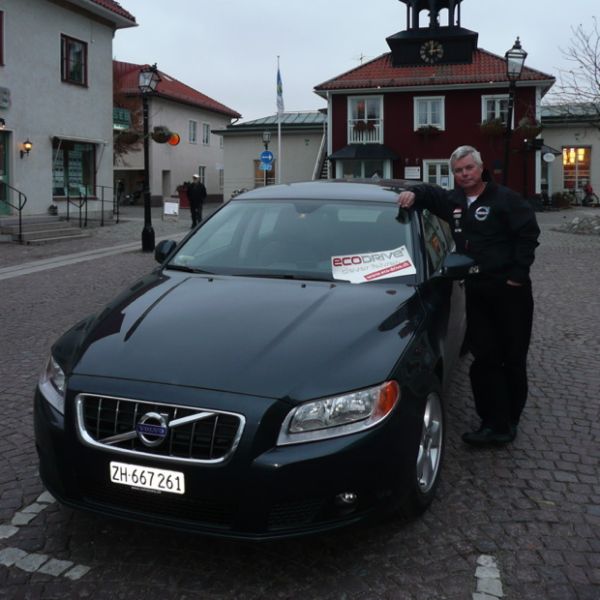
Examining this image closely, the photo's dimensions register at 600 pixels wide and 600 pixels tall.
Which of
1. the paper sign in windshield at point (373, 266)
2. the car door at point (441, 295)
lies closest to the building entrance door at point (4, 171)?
the car door at point (441, 295)

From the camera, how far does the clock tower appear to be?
129 feet

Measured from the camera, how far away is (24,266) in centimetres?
1444

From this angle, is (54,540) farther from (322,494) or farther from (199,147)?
(199,147)

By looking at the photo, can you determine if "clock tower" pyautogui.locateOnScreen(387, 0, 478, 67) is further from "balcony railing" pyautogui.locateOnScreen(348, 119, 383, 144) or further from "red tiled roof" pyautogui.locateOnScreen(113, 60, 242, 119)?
"red tiled roof" pyautogui.locateOnScreen(113, 60, 242, 119)

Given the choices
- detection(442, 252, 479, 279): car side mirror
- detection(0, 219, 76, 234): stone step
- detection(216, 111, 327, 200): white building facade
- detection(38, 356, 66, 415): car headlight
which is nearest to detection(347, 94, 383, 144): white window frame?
detection(216, 111, 327, 200): white building facade

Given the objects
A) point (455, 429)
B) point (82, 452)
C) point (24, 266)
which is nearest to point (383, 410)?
point (82, 452)

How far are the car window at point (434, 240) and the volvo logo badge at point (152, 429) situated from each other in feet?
6.69

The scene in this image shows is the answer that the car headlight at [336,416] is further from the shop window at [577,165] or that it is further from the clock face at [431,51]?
A: the shop window at [577,165]

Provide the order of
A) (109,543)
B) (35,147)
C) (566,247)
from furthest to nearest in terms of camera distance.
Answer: (35,147)
(566,247)
(109,543)

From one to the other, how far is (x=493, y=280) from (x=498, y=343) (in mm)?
415

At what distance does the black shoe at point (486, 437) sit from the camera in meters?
4.54

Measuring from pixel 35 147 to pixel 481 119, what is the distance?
77.4 ft

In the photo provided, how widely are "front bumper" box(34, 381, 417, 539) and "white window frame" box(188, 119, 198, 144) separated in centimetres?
4974

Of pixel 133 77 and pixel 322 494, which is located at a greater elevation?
pixel 133 77
